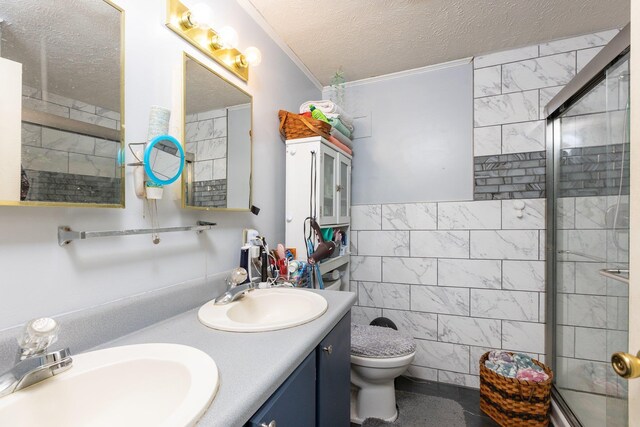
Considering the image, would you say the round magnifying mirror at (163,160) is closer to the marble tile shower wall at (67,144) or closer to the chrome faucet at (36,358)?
the marble tile shower wall at (67,144)

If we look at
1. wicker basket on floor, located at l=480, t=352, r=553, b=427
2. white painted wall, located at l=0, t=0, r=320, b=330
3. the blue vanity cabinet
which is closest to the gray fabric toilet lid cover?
the blue vanity cabinet

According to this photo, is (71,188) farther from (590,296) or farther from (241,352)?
(590,296)

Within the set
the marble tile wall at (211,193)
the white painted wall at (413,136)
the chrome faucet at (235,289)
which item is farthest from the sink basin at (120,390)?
the white painted wall at (413,136)

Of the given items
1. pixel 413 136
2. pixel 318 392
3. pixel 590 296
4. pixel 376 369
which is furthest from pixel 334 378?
pixel 413 136

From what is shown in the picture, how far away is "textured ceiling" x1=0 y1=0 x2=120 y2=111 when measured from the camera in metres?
0.65

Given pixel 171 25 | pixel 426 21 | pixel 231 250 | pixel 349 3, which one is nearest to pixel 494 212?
pixel 426 21

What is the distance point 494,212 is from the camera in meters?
1.91

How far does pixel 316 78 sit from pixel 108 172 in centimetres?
179

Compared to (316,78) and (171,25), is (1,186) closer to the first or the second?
(171,25)

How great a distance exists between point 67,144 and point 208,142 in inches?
19.1

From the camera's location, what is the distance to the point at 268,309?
1.21 meters

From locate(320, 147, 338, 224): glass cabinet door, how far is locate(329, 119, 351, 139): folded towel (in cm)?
18

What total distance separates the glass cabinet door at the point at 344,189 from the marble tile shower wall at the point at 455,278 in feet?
0.58

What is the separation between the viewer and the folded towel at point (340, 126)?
6.05 ft
